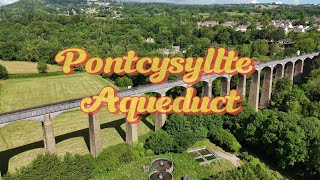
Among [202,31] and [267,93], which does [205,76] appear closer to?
[267,93]

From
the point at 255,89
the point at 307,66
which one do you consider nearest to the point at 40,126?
the point at 255,89

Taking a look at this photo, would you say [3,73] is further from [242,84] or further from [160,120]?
[242,84]

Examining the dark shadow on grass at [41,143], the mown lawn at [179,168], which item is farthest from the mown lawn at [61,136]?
the mown lawn at [179,168]

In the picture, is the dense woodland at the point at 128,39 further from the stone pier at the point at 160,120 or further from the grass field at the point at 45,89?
the stone pier at the point at 160,120

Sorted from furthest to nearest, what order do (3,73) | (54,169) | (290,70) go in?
(3,73) → (290,70) → (54,169)

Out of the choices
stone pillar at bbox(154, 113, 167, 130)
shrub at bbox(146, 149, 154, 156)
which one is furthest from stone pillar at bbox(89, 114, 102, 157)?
stone pillar at bbox(154, 113, 167, 130)

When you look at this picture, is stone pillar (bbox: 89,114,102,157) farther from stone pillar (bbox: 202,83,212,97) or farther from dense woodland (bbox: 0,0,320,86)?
dense woodland (bbox: 0,0,320,86)
